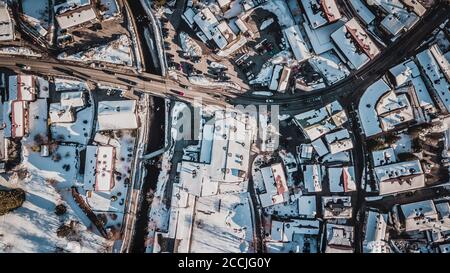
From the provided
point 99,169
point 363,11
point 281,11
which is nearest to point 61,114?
point 99,169

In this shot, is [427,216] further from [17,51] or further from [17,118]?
[17,51]

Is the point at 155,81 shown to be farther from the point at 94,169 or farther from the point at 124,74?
the point at 94,169

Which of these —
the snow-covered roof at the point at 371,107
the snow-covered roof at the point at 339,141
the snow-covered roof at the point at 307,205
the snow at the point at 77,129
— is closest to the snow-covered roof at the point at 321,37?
the snow-covered roof at the point at 371,107

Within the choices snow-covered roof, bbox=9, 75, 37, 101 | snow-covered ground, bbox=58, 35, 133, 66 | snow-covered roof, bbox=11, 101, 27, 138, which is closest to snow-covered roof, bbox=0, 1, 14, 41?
snow-covered roof, bbox=9, 75, 37, 101

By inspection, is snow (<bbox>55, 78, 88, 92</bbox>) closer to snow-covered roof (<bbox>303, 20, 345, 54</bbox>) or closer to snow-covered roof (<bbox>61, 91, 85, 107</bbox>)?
snow-covered roof (<bbox>61, 91, 85, 107</bbox>)
